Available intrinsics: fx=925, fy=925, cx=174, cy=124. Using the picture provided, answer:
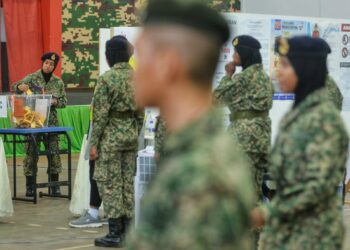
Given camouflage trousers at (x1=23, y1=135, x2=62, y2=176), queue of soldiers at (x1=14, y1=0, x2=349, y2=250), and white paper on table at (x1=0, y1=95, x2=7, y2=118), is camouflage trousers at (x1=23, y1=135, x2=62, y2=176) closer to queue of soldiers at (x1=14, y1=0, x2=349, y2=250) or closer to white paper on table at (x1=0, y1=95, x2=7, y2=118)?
white paper on table at (x1=0, y1=95, x2=7, y2=118)

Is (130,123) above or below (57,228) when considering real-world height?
above

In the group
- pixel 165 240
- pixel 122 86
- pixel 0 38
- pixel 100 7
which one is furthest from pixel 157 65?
pixel 100 7

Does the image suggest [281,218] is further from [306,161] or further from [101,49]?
[101,49]

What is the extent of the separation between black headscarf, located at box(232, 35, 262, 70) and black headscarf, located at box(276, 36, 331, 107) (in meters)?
3.07

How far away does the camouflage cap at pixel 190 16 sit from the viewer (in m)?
2.22

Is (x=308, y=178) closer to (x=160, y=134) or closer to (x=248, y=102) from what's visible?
(x=248, y=102)

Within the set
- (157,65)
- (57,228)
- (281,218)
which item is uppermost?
(157,65)

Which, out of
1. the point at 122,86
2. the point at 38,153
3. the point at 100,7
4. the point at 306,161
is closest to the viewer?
the point at 306,161

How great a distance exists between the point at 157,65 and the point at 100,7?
691 inches

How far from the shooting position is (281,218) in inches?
148

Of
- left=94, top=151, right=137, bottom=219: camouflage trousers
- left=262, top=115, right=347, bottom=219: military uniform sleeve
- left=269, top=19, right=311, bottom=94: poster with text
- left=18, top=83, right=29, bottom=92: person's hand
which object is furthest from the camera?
left=18, top=83, right=29, bottom=92: person's hand

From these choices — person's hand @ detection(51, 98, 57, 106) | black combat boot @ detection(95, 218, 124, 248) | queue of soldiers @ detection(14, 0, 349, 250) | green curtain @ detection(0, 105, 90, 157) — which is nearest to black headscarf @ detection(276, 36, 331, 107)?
queue of soldiers @ detection(14, 0, 349, 250)

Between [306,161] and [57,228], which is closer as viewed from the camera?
[306,161]

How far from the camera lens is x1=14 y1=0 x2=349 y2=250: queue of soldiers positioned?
212cm
